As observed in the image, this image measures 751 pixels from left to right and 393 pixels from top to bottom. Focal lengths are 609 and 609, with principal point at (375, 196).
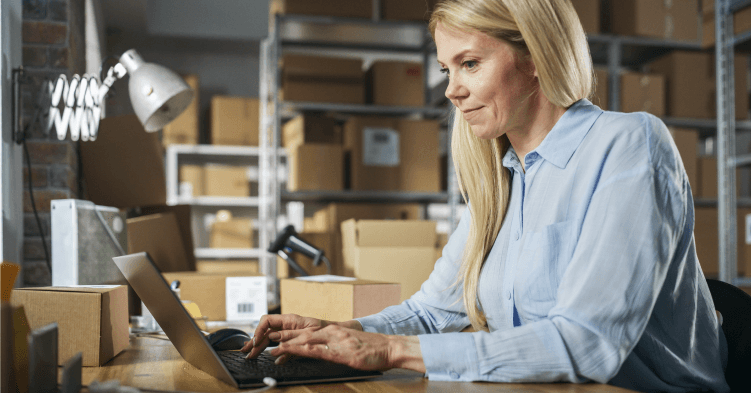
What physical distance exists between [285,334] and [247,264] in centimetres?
382

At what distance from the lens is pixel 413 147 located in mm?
3445

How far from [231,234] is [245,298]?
287cm

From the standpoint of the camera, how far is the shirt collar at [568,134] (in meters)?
0.92

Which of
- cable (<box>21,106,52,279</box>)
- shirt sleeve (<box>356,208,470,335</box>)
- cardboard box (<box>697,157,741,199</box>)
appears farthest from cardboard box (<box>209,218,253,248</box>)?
shirt sleeve (<box>356,208,470,335</box>)

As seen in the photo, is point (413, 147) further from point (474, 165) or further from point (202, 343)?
point (202, 343)

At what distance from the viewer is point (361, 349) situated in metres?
0.77

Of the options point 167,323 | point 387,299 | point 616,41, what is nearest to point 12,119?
point 167,323

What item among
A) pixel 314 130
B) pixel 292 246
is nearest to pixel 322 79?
pixel 314 130

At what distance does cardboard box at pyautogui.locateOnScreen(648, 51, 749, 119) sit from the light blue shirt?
9.64 feet

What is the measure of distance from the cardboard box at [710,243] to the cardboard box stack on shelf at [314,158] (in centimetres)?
202

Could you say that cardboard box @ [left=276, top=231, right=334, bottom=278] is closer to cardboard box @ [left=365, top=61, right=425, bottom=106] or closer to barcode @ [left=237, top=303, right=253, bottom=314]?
cardboard box @ [left=365, top=61, right=425, bottom=106]

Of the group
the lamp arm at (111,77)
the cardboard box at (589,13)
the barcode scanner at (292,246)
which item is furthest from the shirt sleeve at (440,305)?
the cardboard box at (589,13)

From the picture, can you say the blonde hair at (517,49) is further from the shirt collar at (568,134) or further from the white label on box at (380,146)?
the white label on box at (380,146)

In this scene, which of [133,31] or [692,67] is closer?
[692,67]
